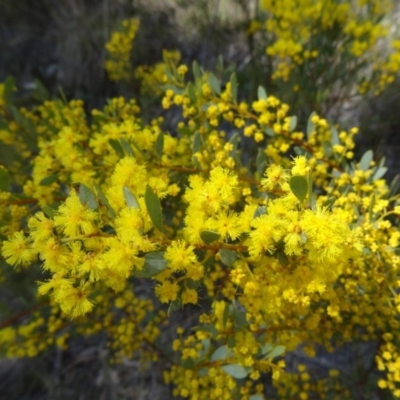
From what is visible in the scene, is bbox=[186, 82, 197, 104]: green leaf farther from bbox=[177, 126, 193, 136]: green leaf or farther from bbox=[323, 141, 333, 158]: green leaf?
bbox=[323, 141, 333, 158]: green leaf

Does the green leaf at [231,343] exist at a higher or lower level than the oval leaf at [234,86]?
lower

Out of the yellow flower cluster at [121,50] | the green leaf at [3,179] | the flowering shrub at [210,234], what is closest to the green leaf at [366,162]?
the flowering shrub at [210,234]

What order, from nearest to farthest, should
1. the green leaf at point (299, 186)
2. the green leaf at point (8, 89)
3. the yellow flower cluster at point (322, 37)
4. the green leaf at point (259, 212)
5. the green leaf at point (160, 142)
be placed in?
the green leaf at point (299, 186) → the green leaf at point (259, 212) → the green leaf at point (160, 142) → the green leaf at point (8, 89) → the yellow flower cluster at point (322, 37)

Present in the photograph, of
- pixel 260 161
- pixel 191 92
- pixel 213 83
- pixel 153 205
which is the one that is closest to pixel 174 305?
pixel 153 205

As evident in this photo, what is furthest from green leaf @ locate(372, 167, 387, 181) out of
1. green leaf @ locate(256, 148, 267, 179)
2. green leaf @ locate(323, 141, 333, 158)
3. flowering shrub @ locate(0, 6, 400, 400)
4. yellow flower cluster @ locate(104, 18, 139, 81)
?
yellow flower cluster @ locate(104, 18, 139, 81)

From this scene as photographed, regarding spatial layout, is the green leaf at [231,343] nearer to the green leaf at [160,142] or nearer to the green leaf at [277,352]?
the green leaf at [277,352]

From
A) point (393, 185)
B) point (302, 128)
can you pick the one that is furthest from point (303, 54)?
point (393, 185)

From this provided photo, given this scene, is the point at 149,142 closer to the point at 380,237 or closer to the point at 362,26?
the point at 380,237

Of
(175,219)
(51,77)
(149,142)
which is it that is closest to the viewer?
(149,142)
